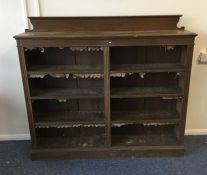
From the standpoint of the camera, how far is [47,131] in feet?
7.89

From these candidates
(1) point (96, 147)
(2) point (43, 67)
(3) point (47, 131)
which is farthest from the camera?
(3) point (47, 131)

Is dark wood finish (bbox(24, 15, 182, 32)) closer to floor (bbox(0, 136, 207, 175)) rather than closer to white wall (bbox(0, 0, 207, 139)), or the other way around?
white wall (bbox(0, 0, 207, 139))

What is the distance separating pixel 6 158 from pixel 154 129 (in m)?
1.44

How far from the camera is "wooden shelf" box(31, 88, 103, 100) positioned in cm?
205

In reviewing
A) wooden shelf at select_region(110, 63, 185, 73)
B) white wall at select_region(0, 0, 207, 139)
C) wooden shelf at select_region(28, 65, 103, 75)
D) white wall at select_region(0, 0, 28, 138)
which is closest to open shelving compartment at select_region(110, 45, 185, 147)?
wooden shelf at select_region(110, 63, 185, 73)

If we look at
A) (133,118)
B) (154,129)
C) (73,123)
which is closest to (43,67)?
(73,123)

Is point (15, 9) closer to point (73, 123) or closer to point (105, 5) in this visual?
point (105, 5)

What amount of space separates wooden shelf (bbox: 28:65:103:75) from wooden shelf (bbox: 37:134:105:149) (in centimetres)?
71

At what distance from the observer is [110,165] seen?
213 cm

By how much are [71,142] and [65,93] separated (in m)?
0.51

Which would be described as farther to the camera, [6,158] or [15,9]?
[6,158]

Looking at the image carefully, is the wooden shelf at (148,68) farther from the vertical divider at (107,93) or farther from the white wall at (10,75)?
the white wall at (10,75)

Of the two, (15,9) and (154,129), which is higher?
(15,9)

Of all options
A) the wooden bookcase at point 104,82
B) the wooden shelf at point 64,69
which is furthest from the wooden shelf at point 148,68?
the wooden shelf at point 64,69
